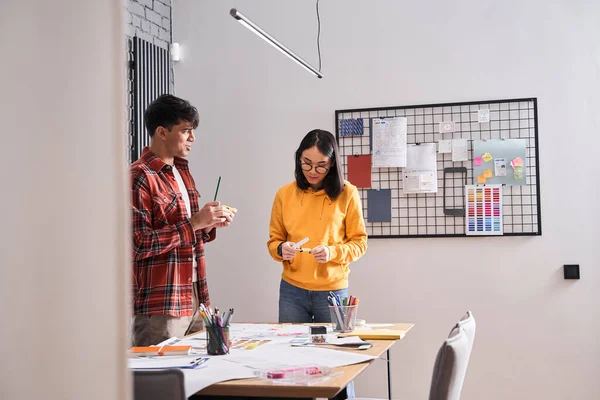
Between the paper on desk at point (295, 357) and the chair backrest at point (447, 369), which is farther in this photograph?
the paper on desk at point (295, 357)

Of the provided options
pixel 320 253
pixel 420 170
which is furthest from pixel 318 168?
pixel 420 170

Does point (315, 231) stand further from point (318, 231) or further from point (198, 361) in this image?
point (198, 361)

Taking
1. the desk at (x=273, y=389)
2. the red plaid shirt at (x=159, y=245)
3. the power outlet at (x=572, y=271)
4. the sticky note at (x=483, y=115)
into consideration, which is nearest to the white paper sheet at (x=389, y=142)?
the sticky note at (x=483, y=115)

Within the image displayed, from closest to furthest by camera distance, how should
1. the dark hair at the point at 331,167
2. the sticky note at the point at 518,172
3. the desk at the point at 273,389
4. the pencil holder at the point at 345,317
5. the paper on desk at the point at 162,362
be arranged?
1. the desk at the point at 273,389
2. the paper on desk at the point at 162,362
3. the pencil holder at the point at 345,317
4. the dark hair at the point at 331,167
5. the sticky note at the point at 518,172

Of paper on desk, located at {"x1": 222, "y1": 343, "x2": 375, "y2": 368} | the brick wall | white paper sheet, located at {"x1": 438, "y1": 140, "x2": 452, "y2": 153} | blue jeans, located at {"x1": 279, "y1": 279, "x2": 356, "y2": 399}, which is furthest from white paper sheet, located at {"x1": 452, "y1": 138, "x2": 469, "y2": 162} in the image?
paper on desk, located at {"x1": 222, "y1": 343, "x2": 375, "y2": 368}

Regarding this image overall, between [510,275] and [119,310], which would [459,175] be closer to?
[510,275]

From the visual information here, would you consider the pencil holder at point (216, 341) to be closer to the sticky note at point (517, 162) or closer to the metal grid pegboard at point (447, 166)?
the metal grid pegboard at point (447, 166)

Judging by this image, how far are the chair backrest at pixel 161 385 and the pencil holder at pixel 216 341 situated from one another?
0.65 m

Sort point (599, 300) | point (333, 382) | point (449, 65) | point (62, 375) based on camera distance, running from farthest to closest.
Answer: point (449, 65) → point (599, 300) → point (333, 382) → point (62, 375)

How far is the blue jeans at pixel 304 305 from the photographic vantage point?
2.94 m

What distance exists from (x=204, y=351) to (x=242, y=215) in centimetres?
226

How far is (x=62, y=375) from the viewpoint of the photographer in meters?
0.47

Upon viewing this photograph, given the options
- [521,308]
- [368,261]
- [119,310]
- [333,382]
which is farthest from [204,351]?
[521,308]

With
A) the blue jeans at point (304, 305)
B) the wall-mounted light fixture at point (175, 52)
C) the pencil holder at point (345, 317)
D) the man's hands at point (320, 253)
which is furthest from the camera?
the wall-mounted light fixture at point (175, 52)
